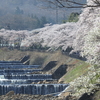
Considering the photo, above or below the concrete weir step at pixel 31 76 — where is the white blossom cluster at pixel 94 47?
above

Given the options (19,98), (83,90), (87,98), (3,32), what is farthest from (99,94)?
(3,32)

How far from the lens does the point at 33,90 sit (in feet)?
75.8

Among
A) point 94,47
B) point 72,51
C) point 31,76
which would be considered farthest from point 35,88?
point 94,47

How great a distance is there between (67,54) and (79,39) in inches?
533

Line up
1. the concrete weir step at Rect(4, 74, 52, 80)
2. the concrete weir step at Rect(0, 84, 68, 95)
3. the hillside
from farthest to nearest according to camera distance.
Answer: the concrete weir step at Rect(4, 74, 52, 80)
the concrete weir step at Rect(0, 84, 68, 95)
the hillside

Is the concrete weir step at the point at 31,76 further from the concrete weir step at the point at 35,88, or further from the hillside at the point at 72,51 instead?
the concrete weir step at the point at 35,88

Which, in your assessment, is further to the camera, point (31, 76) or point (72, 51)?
point (72, 51)

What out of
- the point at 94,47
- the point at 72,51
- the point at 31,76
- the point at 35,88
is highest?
the point at 94,47

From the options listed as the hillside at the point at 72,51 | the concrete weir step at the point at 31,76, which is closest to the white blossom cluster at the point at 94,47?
the hillside at the point at 72,51

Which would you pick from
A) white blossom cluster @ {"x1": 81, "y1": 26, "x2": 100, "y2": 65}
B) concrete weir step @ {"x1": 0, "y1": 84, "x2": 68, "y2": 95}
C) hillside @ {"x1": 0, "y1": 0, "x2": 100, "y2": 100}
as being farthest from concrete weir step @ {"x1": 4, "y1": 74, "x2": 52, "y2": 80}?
white blossom cluster @ {"x1": 81, "y1": 26, "x2": 100, "y2": 65}

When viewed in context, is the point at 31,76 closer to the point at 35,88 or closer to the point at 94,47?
the point at 35,88

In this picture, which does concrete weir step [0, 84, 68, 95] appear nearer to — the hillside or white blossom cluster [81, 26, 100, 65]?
the hillside

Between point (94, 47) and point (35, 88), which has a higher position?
point (94, 47)

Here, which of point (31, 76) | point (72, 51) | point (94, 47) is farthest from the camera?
point (72, 51)
